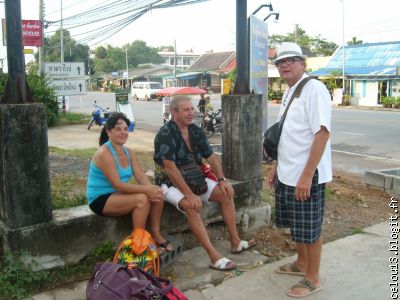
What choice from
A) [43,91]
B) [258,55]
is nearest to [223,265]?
[258,55]

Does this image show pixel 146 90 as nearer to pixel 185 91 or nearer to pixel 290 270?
pixel 185 91

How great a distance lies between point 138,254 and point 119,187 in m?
0.57

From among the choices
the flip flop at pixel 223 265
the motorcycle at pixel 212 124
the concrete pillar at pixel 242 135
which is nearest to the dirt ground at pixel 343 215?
the flip flop at pixel 223 265

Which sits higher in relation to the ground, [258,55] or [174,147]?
[258,55]

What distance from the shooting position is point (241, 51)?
15.6 ft

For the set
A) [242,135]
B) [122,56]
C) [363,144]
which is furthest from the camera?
[122,56]

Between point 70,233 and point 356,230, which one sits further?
point 356,230

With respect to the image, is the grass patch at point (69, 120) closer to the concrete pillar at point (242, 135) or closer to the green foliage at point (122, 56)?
the concrete pillar at point (242, 135)

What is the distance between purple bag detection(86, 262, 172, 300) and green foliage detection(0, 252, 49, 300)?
2.17 ft

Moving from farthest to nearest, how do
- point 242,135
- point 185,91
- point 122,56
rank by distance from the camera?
point 122,56, point 185,91, point 242,135

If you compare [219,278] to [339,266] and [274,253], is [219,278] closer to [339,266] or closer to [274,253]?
[274,253]

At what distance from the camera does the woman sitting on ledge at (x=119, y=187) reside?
3.57 meters

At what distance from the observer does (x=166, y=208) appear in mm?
4230

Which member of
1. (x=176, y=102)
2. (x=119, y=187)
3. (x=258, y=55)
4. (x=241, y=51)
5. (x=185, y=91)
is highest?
(x=258, y=55)
